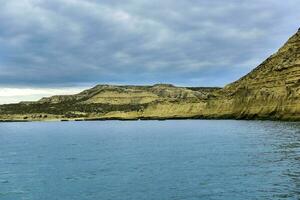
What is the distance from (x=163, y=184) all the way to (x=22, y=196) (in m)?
9.34

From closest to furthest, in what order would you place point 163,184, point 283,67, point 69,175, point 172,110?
point 163,184 < point 69,175 < point 283,67 < point 172,110

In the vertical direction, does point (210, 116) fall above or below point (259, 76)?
below

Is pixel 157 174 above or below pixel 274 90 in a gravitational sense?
below

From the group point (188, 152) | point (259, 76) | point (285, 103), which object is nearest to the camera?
point (188, 152)

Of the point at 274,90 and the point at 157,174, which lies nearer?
the point at 157,174

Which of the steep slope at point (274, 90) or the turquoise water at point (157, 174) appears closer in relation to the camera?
the turquoise water at point (157, 174)

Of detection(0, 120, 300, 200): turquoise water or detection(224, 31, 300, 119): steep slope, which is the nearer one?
detection(0, 120, 300, 200): turquoise water

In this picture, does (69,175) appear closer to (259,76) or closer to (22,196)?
(22,196)

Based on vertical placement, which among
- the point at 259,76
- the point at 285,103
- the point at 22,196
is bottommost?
the point at 22,196

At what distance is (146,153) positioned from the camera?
53844 mm

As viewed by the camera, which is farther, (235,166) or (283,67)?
(283,67)

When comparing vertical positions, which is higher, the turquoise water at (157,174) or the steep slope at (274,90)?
the steep slope at (274,90)

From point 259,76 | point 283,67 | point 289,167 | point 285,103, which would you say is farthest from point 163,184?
point 259,76

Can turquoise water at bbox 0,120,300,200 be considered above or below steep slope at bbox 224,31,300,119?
below
